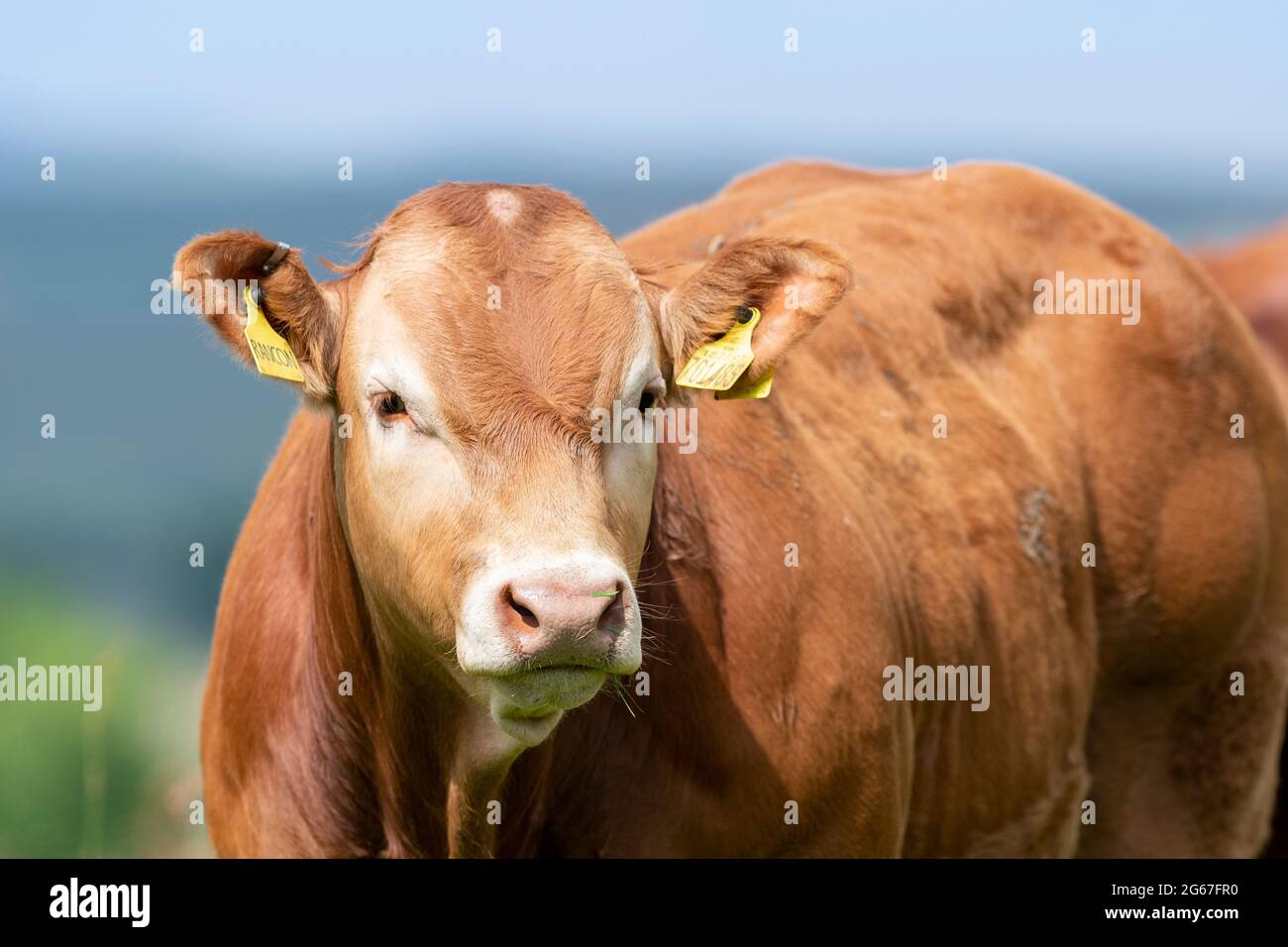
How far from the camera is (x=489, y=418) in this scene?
3.64m

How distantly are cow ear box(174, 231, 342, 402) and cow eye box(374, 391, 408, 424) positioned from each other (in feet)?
0.89

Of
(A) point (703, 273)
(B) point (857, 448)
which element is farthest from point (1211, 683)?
(A) point (703, 273)

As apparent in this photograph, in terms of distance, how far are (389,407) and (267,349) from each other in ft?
1.09

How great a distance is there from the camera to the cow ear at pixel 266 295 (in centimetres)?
383

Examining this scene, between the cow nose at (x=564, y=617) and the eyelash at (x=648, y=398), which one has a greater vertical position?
the eyelash at (x=648, y=398)

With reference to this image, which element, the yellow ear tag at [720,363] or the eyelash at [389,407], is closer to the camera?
the eyelash at [389,407]

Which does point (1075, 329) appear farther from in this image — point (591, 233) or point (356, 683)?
point (356, 683)

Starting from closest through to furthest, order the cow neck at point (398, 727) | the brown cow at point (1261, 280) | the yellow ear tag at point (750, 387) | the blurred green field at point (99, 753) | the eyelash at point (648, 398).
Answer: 1. the eyelash at point (648, 398)
2. the cow neck at point (398, 727)
3. the yellow ear tag at point (750, 387)
4. the blurred green field at point (99, 753)
5. the brown cow at point (1261, 280)

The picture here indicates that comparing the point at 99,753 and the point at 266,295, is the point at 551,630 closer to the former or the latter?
the point at 266,295

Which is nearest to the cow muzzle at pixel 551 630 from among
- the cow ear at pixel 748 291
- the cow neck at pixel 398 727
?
the cow neck at pixel 398 727

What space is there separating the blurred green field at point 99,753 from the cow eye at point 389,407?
4.46m

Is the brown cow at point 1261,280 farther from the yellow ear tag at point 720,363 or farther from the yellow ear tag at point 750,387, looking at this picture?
the yellow ear tag at point 720,363

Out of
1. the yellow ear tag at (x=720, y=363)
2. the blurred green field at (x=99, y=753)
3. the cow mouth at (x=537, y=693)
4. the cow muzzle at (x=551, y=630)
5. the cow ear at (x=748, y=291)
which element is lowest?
the blurred green field at (x=99, y=753)

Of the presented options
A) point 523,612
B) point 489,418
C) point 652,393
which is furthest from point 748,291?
point 523,612
